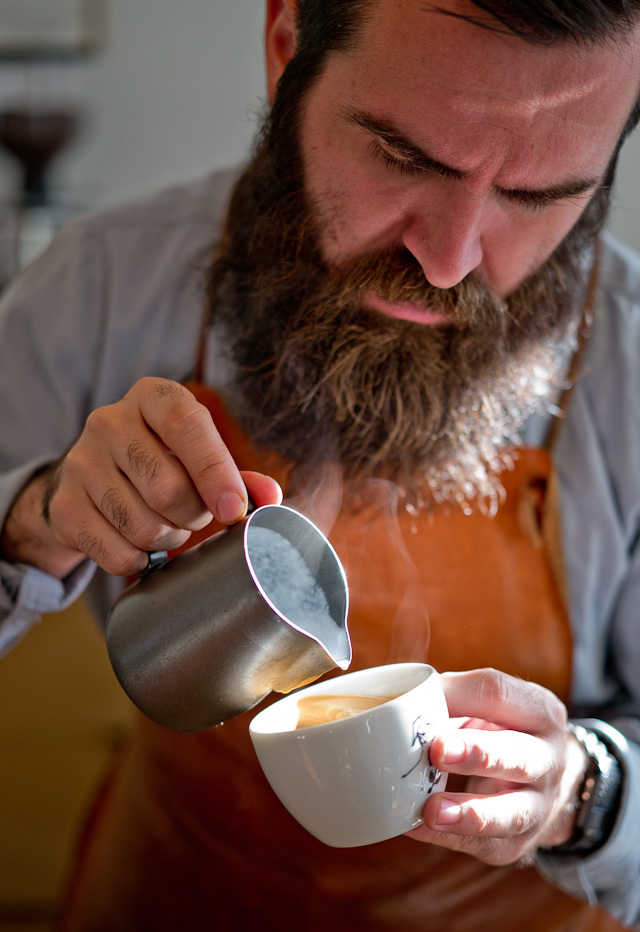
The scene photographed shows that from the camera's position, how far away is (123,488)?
427mm

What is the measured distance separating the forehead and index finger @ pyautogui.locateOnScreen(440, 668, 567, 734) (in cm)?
29

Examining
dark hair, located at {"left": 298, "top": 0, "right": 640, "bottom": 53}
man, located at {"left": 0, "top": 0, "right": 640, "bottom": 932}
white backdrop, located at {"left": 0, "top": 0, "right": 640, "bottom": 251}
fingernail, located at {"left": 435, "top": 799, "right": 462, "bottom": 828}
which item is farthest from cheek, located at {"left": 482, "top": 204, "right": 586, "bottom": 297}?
white backdrop, located at {"left": 0, "top": 0, "right": 640, "bottom": 251}

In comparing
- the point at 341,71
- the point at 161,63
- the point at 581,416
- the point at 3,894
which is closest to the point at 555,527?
the point at 581,416

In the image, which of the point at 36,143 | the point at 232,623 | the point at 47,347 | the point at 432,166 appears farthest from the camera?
the point at 36,143

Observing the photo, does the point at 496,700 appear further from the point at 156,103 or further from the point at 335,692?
the point at 156,103

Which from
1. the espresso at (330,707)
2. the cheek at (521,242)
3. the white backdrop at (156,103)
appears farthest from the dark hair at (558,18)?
the white backdrop at (156,103)

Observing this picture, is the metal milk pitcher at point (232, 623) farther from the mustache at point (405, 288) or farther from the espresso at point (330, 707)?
the mustache at point (405, 288)

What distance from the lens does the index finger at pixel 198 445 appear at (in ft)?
1.28

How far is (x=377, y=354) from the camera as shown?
0.57m

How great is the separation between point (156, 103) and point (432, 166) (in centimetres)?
128

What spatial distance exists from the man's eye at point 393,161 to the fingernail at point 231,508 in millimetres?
238

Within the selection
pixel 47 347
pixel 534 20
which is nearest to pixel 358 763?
pixel 534 20

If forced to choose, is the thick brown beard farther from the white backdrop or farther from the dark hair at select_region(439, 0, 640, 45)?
the white backdrop

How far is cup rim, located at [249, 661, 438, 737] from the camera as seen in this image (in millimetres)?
367
